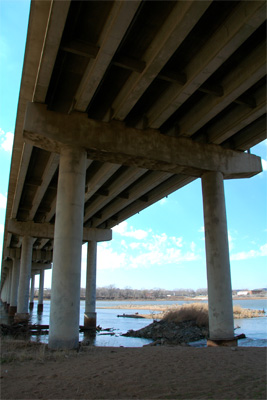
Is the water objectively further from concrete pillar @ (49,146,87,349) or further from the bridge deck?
the bridge deck

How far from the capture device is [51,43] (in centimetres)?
891

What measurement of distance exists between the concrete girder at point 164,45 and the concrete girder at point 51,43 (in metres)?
2.56

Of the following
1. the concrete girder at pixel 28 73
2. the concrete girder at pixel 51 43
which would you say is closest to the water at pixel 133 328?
the concrete girder at pixel 28 73

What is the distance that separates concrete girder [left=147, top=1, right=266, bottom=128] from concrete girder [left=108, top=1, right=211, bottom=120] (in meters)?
1.11

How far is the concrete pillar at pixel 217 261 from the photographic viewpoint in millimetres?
12664

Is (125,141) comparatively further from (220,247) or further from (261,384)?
(261,384)

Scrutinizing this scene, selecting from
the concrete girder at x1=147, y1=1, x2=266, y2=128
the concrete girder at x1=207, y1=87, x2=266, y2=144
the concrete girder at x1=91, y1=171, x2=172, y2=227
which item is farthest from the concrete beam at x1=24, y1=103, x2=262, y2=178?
the concrete girder at x1=91, y1=171, x2=172, y2=227

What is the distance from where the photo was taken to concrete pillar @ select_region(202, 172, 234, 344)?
1266 centimetres

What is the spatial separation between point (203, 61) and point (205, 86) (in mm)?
1619

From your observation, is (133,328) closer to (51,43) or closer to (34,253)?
(34,253)

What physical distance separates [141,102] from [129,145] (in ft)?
5.71

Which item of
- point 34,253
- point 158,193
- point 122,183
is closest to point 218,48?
point 122,183

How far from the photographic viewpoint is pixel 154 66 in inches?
382

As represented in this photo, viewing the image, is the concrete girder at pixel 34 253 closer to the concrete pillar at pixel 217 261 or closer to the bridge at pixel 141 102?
the bridge at pixel 141 102
